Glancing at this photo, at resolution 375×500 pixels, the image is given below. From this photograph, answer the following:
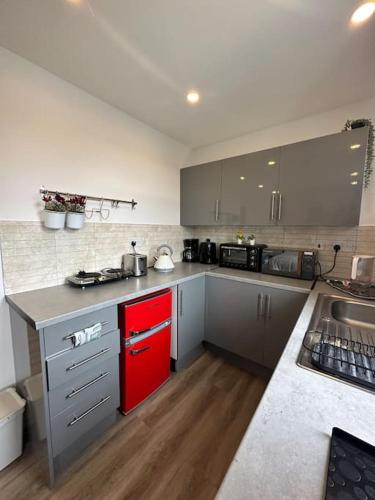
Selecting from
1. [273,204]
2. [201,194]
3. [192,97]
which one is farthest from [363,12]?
[201,194]

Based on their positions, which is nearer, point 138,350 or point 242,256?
point 138,350

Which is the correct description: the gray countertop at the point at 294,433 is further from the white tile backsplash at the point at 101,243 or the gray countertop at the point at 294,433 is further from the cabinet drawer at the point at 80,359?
the white tile backsplash at the point at 101,243

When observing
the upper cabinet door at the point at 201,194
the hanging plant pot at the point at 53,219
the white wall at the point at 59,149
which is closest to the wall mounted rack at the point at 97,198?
the white wall at the point at 59,149

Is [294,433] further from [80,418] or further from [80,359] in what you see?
[80,418]

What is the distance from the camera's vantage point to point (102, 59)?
4.28 ft

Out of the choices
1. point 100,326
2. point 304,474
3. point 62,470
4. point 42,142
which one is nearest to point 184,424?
point 62,470

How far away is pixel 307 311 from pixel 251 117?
176 cm

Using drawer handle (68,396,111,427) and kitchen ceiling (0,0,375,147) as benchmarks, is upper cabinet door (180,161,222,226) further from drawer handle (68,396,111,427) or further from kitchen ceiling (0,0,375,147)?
drawer handle (68,396,111,427)

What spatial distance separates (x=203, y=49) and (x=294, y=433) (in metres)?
1.76

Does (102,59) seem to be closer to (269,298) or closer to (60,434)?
(269,298)

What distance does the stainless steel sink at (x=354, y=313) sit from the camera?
1268 millimetres

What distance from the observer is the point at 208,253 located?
242cm

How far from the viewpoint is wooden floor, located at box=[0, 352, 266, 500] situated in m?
1.06

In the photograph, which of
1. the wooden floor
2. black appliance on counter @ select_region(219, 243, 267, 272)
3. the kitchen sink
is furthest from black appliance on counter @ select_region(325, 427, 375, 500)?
black appliance on counter @ select_region(219, 243, 267, 272)
